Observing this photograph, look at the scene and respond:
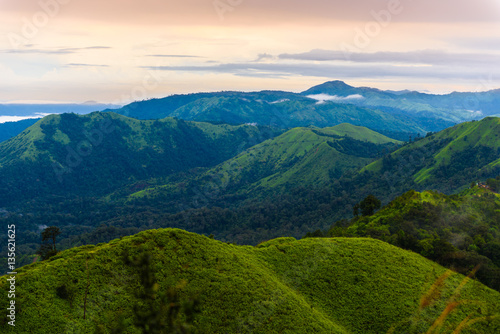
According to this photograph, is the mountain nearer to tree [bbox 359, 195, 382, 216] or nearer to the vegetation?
the vegetation

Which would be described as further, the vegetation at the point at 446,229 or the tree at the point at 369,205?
the tree at the point at 369,205

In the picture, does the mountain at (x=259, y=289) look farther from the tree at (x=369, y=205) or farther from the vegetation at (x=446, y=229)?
the tree at (x=369, y=205)

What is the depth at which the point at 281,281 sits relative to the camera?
50.6m

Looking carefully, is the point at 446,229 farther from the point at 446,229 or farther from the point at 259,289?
the point at 259,289

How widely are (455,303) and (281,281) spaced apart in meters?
24.7

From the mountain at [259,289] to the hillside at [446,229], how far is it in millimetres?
6712

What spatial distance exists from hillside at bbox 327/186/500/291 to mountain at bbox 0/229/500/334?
6712mm

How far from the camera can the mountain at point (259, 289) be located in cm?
3778

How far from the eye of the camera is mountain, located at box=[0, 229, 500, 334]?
37.8 m

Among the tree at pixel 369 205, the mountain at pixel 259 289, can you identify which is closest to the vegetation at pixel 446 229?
the tree at pixel 369 205

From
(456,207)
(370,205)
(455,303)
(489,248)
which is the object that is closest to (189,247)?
(455,303)

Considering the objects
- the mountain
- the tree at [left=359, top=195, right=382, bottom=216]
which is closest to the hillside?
the tree at [left=359, top=195, right=382, bottom=216]

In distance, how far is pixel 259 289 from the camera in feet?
146

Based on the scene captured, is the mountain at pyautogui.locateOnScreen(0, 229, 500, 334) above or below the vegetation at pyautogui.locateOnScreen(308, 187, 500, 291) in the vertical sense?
above
